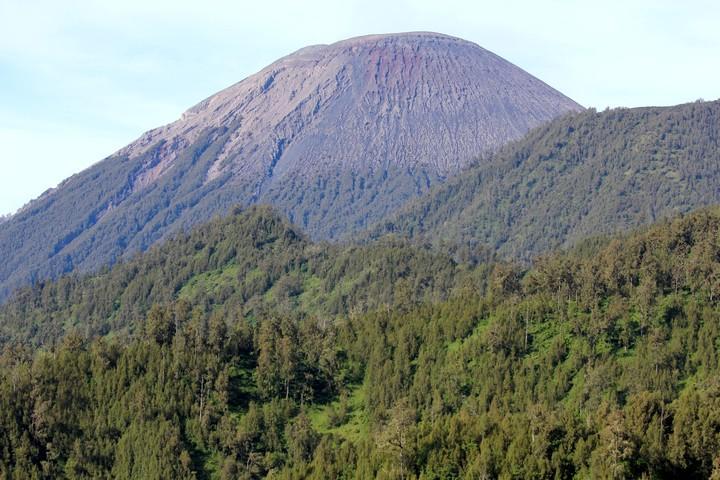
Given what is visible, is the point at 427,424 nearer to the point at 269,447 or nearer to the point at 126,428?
the point at 269,447

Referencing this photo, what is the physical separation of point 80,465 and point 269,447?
27.9m

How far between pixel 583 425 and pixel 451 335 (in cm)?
5159

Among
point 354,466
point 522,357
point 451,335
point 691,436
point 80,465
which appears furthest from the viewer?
point 451,335

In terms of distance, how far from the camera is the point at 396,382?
167000 mm

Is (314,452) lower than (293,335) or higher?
lower

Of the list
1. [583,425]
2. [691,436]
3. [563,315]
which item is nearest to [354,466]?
[583,425]

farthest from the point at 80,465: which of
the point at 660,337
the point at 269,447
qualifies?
the point at 660,337

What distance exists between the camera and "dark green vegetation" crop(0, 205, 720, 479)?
12950 centimetres

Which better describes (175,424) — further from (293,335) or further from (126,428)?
(293,335)

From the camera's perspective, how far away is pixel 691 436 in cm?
11981

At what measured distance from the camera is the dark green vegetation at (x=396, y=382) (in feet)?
425

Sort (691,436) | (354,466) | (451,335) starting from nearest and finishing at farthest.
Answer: (691,436) → (354,466) → (451,335)

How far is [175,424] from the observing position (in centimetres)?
15650

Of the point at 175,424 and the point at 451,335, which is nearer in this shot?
A: the point at 175,424
